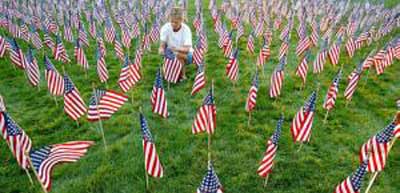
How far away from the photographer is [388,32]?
15398 mm

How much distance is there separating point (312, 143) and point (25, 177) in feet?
17.5

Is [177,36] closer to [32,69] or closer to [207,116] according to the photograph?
[32,69]

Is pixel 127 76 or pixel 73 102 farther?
pixel 127 76

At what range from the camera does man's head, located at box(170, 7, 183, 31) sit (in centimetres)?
930

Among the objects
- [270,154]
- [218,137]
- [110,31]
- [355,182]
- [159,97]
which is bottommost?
[218,137]

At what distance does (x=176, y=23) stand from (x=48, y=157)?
558cm

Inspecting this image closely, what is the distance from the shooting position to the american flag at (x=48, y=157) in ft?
15.6

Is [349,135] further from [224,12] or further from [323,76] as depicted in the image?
[224,12]

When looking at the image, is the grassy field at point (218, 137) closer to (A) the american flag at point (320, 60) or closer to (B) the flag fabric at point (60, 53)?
(A) the american flag at point (320, 60)

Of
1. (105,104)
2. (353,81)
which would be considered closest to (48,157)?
(105,104)

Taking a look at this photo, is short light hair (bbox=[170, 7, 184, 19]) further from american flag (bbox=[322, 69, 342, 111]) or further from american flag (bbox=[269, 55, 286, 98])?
american flag (bbox=[322, 69, 342, 111])

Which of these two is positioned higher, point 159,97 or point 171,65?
point 171,65

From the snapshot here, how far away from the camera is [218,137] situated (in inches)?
293

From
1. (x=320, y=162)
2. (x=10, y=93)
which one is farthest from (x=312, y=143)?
(x=10, y=93)
